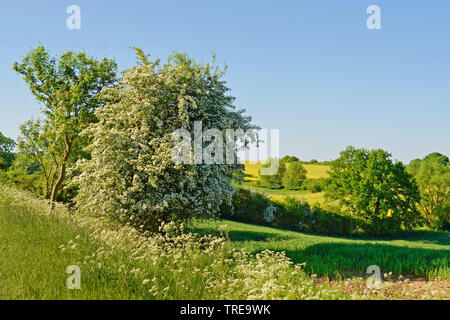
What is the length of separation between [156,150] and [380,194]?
943 inches

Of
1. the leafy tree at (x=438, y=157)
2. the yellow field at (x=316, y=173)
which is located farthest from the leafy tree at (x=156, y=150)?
the leafy tree at (x=438, y=157)

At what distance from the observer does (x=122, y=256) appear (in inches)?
304

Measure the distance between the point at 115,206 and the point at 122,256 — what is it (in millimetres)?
4899

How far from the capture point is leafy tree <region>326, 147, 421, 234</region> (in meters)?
28.6

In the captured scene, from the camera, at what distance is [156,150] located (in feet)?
39.7

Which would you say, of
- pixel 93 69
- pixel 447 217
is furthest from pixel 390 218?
pixel 93 69

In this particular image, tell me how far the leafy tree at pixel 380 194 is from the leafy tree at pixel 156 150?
19.8m

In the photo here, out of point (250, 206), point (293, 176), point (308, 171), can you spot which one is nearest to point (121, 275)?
point (250, 206)

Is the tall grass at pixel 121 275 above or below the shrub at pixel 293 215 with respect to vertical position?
above

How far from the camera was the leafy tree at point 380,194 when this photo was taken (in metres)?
28.6

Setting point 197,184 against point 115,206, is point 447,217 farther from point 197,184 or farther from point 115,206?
point 115,206

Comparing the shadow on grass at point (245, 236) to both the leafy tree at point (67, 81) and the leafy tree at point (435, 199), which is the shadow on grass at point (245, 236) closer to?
the leafy tree at point (67, 81)

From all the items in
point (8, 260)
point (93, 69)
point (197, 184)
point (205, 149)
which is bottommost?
point (8, 260)

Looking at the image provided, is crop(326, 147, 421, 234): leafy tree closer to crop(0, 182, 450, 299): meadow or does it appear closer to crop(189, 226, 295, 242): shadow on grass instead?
crop(189, 226, 295, 242): shadow on grass
